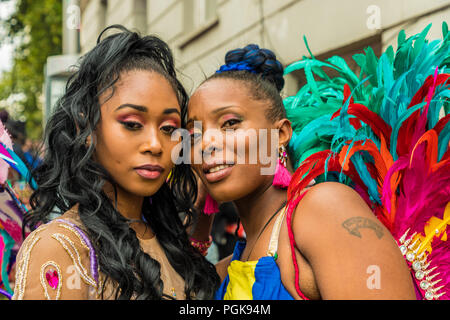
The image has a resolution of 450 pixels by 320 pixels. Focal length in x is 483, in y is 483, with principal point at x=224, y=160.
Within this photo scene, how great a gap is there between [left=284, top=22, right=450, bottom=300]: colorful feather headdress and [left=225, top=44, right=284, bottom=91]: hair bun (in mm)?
405

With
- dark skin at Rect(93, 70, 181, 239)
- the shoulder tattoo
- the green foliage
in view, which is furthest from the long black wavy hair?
the green foliage

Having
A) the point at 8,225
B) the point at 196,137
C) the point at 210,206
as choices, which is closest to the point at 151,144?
the point at 196,137

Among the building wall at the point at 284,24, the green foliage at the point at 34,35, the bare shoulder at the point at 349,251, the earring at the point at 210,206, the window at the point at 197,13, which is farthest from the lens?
the green foliage at the point at 34,35

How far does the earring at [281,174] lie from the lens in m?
2.03

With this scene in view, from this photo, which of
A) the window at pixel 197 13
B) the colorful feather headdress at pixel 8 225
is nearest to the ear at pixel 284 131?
the colorful feather headdress at pixel 8 225

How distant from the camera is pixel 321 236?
151 centimetres

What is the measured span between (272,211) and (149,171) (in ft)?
1.78

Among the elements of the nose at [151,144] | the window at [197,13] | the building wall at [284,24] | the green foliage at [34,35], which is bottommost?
the nose at [151,144]

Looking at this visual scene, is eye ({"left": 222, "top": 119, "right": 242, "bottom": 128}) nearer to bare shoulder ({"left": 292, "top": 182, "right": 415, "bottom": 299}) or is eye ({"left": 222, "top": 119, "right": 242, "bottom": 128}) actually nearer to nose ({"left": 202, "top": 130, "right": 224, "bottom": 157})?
nose ({"left": 202, "top": 130, "right": 224, "bottom": 157})

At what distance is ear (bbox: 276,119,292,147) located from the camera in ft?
6.75

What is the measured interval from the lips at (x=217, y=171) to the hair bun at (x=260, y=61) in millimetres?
487

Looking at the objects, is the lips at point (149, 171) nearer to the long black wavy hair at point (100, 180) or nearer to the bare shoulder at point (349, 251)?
the long black wavy hair at point (100, 180)
